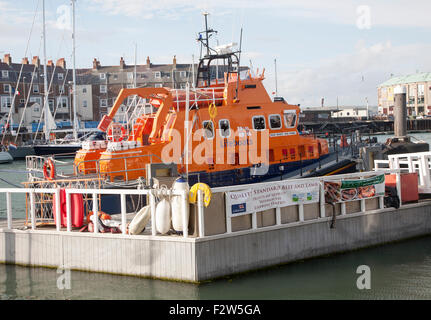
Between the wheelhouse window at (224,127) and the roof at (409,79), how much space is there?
100 metres

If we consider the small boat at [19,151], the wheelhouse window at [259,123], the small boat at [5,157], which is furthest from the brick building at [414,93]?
the wheelhouse window at [259,123]

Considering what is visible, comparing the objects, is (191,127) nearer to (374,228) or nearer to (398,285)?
(374,228)

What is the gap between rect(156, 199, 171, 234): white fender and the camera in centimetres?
987

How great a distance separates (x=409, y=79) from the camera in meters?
111

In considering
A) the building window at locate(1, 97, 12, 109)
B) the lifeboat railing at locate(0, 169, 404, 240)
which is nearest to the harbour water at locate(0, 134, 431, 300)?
the lifeboat railing at locate(0, 169, 404, 240)

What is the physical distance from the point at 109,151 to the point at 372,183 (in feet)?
22.6

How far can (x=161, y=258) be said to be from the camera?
9.89 meters

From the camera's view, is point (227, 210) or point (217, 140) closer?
point (227, 210)

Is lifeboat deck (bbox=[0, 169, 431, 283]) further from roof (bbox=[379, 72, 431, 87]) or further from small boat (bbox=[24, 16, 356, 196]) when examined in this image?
roof (bbox=[379, 72, 431, 87])

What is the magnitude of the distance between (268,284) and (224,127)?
634 centimetres

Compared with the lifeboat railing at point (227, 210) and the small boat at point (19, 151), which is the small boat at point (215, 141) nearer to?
the lifeboat railing at point (227, 210)

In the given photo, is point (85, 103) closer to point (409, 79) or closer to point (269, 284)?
point (409, 79)

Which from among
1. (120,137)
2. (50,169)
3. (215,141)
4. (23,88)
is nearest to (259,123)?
(215,141)

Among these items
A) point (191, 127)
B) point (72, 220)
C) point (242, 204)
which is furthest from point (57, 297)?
point (191, 127)
